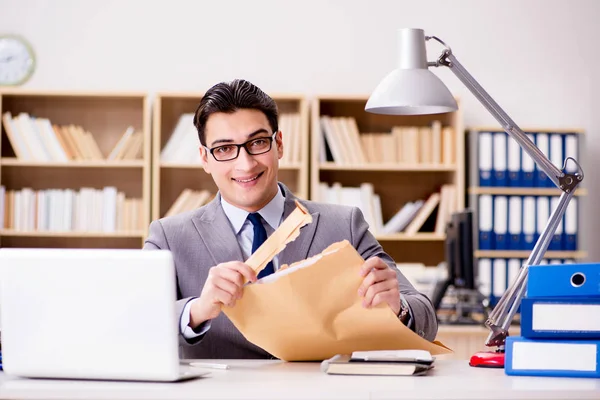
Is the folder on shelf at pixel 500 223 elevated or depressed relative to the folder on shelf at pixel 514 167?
depressed

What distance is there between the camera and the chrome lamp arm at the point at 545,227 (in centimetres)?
171

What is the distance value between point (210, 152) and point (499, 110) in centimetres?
68

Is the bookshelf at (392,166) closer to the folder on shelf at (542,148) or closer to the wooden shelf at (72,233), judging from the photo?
the folder on shelf at (542,148)

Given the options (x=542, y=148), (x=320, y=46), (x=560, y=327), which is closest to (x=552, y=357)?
(x=560, y=327)

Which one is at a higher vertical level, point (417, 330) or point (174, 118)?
point (174, 118)

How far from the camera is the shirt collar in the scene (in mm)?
2082

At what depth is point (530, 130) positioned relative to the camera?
5254mm

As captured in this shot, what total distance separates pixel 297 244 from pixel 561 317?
749mm

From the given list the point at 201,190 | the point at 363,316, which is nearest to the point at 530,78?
the point at 201,190

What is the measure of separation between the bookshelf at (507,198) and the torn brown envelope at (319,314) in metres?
3.69

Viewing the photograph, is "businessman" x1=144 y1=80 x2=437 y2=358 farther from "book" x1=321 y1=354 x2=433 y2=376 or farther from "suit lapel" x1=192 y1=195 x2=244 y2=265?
"book" x1=321 y1=354 x2=433 y2=376

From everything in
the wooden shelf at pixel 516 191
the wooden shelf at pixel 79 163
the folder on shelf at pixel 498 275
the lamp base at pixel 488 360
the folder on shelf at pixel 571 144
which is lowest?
the folder on shelf at pixel 498 275

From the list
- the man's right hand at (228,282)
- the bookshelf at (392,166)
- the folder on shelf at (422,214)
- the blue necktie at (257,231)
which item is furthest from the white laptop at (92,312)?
the folder on shelf at (422,214)

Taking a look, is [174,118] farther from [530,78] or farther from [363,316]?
[363,316]
